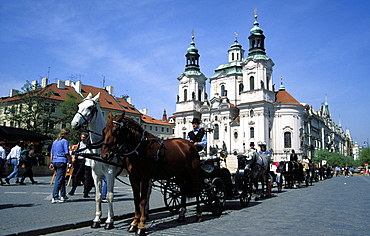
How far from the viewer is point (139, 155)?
632 cm

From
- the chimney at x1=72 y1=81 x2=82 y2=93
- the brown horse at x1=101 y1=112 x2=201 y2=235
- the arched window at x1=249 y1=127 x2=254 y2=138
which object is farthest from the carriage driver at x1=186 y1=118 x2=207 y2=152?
the chimney at x1=72 y1=81 x2=82 y2=93

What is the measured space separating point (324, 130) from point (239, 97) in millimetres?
47135

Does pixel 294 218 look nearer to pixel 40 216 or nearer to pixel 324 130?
pixel 40 216

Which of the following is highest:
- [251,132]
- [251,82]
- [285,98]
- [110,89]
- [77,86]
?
[251,82]

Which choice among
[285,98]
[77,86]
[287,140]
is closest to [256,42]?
[285,98]

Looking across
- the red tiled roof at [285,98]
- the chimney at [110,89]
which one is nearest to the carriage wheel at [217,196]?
the red tiled roof at [285,98]

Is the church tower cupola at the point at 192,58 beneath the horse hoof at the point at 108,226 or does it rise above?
above

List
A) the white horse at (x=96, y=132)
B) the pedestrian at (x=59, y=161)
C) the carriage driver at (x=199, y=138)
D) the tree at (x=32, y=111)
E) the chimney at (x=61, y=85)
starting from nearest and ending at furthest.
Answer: the white horse at (x=96, y=132), the carriage driver at (x=199, y=138), the pedestrian at (x=59, y=161), the tree at (x=32, y=111), the chimney at (x=61, y=85)

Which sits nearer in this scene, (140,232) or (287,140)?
(140,232)

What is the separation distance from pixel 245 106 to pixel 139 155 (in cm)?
6117

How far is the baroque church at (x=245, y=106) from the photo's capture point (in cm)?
6456

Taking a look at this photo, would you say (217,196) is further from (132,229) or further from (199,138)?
(132,229)

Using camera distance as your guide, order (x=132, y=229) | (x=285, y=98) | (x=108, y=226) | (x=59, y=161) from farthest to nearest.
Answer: (x=285, y=98), (x=59, y=161), (x=108, y=226), (x=132, y=229)

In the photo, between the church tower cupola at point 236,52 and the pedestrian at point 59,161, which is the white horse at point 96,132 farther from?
the church tower cupola at point 236,52
